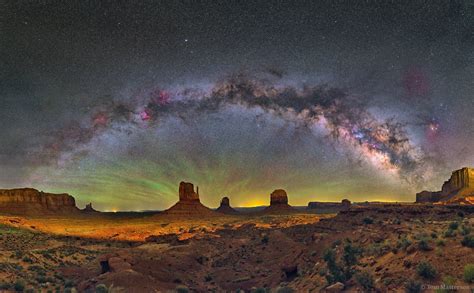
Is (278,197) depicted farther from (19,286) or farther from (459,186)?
(19,286)

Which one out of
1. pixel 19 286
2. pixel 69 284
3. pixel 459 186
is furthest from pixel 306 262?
pixel 459 186

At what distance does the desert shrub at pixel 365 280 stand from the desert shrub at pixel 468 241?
4.80 meters

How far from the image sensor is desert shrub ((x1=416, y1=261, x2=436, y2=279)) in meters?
16.0

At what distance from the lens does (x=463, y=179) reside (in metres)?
60.9

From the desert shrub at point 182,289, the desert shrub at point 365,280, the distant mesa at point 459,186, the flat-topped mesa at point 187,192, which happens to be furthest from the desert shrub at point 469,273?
the flat-topped mesa at point 187,192

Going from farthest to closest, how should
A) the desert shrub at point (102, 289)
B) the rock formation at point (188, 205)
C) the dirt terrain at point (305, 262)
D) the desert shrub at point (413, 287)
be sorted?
1. the rock formation at point (188, 205)
2. the desert shrub at point (102, 289)
3. the dirt terrain at point (305, 262)
4. the desert shrub at point (413, 287)

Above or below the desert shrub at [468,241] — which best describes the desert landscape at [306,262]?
below

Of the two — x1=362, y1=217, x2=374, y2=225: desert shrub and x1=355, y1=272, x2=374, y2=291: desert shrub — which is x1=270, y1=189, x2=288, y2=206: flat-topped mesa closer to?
x1=362, y1=217, x2=374, y2=225: desert shrub

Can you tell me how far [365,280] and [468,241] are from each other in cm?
531

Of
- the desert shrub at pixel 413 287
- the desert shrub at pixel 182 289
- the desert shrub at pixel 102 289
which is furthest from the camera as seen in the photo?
the desert shrub at pixel 182 289

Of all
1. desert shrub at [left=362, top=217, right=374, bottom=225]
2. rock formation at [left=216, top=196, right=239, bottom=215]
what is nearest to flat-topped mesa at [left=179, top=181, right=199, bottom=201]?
rock formation at [left=216, top=196, right=239, bottom=215]

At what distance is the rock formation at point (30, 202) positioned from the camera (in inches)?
5059

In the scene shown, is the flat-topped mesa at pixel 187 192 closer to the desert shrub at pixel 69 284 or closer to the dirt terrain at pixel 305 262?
the dirt terrain at pixel 305 262

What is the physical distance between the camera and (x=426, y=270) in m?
16.1
